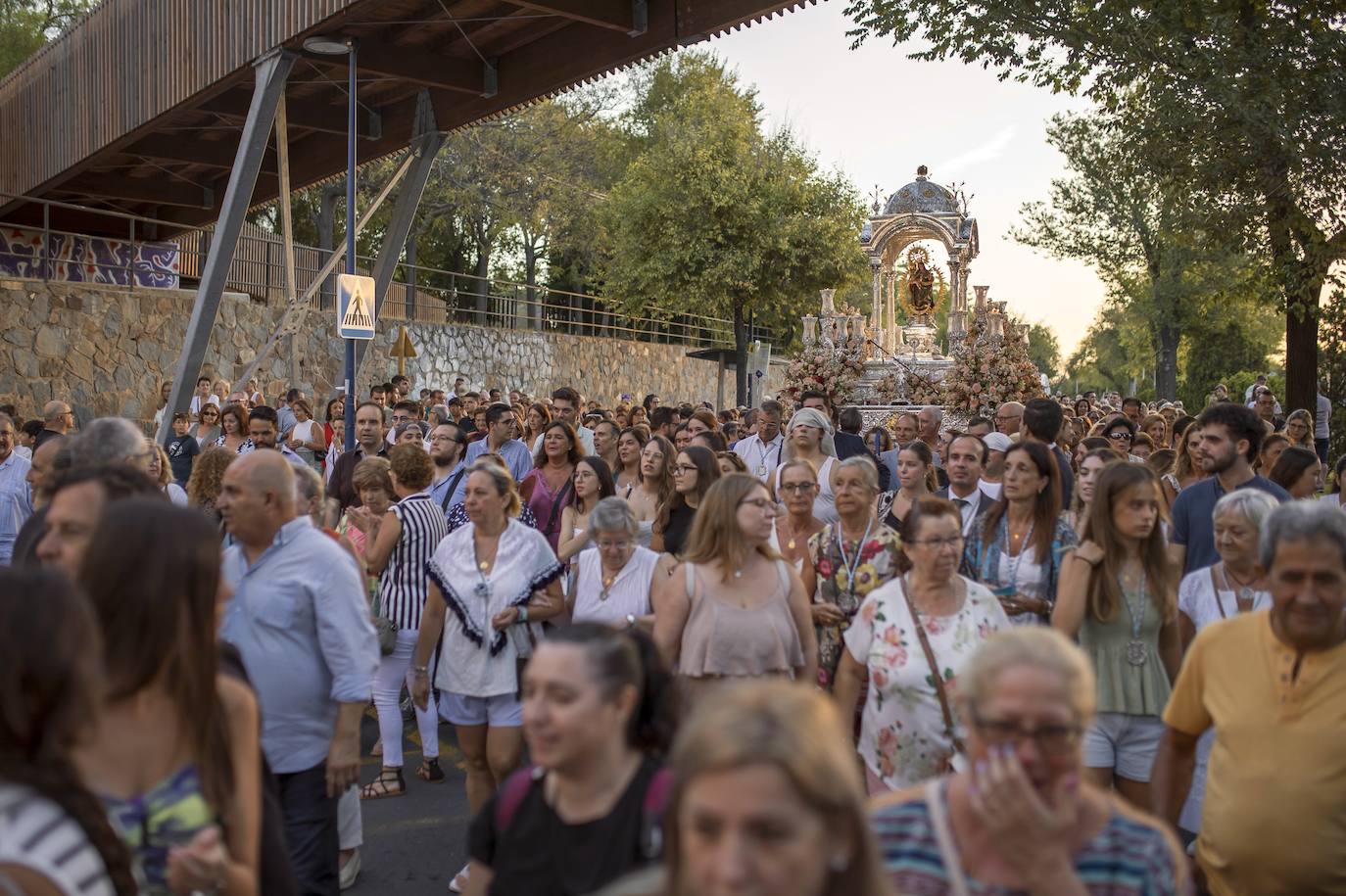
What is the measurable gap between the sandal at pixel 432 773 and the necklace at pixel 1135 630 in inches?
168

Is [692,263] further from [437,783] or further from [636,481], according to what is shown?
[437,783]

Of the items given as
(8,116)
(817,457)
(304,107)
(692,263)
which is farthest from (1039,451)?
(692,263)

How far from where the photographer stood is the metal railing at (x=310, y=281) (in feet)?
69.7

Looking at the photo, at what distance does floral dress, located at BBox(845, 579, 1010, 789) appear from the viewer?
4477 mm

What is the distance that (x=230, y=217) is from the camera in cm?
1583

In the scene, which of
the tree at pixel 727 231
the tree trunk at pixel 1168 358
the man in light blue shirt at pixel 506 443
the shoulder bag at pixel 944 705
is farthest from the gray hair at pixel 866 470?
the tree trunk at pixel 1168 358

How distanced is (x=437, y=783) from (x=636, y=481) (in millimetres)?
2724

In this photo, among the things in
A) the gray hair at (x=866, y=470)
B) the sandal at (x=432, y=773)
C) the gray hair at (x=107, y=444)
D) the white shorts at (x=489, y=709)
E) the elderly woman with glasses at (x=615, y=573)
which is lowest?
the sandal at (x=432, y=773)

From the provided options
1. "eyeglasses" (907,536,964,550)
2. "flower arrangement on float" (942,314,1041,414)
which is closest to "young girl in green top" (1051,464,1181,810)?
"eyeglasses" (907,536,964,550)

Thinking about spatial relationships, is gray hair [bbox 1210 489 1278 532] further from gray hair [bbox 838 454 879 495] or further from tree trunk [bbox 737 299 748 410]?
tree trunk [bbox 737 299 748 410]

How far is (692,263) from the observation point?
33.7 metres

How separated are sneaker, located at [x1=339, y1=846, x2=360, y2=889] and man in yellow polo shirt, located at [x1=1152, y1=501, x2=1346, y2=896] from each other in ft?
12.3

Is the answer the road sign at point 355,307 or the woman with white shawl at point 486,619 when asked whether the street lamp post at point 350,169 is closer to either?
the road sign at point 355,307

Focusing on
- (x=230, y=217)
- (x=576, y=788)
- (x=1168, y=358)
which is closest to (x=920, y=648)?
(x=576, y=788)
